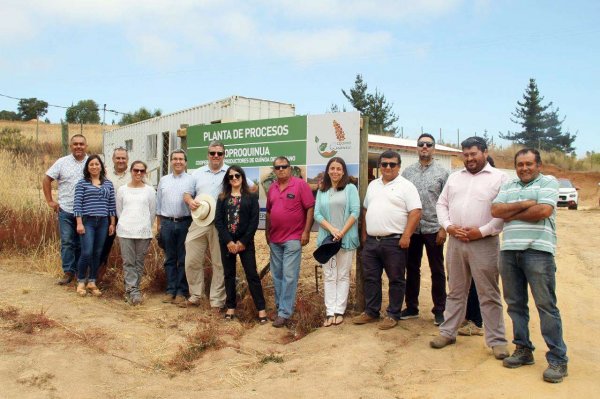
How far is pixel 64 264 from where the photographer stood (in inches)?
279

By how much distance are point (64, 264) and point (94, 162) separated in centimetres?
152

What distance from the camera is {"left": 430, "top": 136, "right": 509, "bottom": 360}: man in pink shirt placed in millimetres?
4684

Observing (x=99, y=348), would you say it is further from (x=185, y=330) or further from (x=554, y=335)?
(x=554, y=335)

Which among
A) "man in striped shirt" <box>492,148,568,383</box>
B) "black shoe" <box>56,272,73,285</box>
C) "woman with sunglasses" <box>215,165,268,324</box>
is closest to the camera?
"man in striped shirt" <box>492,148,568,383</box>

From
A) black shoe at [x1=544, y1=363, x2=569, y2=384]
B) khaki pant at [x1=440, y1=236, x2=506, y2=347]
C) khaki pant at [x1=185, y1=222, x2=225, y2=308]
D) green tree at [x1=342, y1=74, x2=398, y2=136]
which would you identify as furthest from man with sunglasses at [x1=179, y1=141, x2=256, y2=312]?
green tree at [x1=342, y1=74, x2=398, y2=136]

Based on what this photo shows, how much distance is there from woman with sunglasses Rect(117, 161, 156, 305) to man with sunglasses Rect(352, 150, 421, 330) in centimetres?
273

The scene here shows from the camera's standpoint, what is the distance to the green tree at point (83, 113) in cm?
4107

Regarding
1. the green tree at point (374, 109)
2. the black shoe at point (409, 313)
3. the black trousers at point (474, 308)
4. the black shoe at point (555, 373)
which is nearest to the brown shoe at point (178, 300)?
the black shoe at point (409, 313)

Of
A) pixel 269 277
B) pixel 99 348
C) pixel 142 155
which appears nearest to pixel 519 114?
pixel 142 155

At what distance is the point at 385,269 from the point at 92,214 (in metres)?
3.53

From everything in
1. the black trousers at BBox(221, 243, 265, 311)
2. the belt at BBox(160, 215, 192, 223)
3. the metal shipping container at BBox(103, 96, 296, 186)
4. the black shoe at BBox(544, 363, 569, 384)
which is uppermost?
the metal shipping container at BBox(103, 96, 296, 186)

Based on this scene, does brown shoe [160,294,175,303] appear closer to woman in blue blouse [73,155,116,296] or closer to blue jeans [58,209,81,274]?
woman in blue blouse [73,155,116,296]

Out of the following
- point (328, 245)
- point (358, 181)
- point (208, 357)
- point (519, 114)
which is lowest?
point (208, 357)

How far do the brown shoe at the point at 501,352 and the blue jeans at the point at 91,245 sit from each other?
459 centimetres
